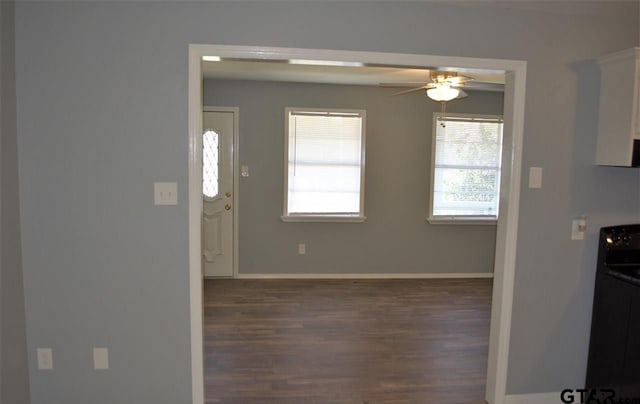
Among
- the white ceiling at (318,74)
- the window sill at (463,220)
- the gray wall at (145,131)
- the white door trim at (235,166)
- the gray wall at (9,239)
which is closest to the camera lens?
the gray wall at (9,239)

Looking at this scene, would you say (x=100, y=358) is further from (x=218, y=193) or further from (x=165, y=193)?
(x=218, y=193)

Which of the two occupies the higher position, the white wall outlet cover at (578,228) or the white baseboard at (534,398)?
the white wall outlet cover at (578,228)

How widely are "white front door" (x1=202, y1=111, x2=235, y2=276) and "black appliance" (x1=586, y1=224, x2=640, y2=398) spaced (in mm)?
3883

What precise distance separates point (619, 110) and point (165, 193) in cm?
255

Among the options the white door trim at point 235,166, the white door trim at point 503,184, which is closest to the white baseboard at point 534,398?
the white door trim at point 503,184

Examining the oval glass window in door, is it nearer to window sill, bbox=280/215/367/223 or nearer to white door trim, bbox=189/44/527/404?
window sill, bbox=280/215/367/223

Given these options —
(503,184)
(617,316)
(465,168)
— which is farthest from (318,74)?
(617,316)

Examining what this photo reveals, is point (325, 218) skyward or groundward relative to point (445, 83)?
groundward

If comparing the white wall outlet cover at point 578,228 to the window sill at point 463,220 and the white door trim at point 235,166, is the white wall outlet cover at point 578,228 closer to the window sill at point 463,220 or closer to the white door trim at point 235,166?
the window sill at point 463,220

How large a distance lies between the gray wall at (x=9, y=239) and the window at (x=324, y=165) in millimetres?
3310

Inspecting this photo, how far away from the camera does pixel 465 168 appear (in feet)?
18.5

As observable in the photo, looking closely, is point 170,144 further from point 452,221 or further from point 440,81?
point 452,221

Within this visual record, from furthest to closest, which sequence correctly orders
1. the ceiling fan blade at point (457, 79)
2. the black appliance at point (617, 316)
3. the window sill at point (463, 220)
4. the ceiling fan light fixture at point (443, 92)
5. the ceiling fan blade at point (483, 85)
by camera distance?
the window sill at point (463, 220) → the ceiling fan blade at point (483, 85) → the ceiling fan light fixture at point (443, 92) → the ceiling fan blade at point (457, 79) → the black appliance at point (617, 316)

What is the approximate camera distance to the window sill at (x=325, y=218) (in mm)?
5352
